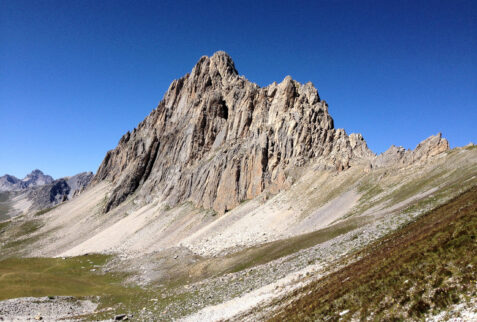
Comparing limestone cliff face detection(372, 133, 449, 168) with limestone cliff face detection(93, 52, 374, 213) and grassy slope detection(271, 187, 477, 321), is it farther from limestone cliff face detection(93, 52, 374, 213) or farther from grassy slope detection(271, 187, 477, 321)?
grassy slope detection(271, 187, 477, 321)

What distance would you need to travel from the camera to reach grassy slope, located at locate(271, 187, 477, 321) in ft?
47.0

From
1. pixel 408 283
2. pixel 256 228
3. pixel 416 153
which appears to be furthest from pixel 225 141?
pixel 408 283

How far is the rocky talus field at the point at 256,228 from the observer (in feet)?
65.1

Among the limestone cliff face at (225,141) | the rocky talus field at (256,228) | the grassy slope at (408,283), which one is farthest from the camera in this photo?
the limestone cliff face at (225,141)

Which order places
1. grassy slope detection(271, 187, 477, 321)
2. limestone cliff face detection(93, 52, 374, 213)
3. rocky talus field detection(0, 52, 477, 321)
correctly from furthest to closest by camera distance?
limestone cliff face detection(93, 52, 374, 213) → rocky talus field detection(0, 52, 477, 321) → grassy slope detection(271, 187, 477, 321)

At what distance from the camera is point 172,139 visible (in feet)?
558

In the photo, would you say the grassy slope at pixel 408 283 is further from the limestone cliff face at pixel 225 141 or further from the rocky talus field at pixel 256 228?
the limestone cliff face at pixel 225 141

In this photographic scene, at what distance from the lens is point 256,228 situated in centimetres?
7888

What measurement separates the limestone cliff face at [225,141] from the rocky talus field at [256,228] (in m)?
0.60

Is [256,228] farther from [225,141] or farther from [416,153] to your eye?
[225,141]

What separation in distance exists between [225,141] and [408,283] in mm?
128745

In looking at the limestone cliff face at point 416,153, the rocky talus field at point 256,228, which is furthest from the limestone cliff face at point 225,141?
the limestone cliff face at point 416,153

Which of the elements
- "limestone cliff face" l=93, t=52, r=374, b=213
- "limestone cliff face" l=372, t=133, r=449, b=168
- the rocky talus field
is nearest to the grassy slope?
the rocky talus field

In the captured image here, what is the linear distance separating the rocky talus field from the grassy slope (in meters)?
0.10
